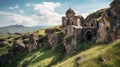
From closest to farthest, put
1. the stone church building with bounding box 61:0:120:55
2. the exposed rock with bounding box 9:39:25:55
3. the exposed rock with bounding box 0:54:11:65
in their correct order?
the stone church building with bounding box 61:0:120:55 → the exposed rock with bounding box 9:39:25:55 → the exposed rock with bounding box 0:54:11:65

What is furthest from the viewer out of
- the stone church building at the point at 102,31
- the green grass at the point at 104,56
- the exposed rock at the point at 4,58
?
the exposed rock at the point at 4,58

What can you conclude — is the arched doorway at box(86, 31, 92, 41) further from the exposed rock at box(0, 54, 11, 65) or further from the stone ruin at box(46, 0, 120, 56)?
the exposed rock at box(0, 54, 11, 65)

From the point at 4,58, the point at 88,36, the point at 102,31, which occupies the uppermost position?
the point at 102,31

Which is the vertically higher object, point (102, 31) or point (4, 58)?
point (102, 31)

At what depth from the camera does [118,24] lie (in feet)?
301

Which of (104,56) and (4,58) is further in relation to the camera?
(4,58)

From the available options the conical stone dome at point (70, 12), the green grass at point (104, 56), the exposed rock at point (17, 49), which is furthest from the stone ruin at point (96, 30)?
the exposed rock at point (17, 49)

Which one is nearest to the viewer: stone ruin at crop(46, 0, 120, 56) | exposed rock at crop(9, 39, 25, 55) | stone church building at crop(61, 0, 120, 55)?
stone church building at crop(61, 0, 120, 55)

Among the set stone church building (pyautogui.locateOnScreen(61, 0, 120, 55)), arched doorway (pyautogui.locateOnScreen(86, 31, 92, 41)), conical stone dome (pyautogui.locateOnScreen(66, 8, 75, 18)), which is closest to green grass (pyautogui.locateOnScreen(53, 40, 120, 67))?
stone church building (pyautogui.locateOnScreen(61, 0, 120, 55))

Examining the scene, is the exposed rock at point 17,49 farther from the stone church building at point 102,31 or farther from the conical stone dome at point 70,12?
the stone church building at point 102,31

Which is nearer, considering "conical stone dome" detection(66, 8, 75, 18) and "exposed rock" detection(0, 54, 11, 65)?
"conical stone dome" detection(66, 8, 75, 18)

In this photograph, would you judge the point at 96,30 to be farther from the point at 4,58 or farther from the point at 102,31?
the point at 4,58

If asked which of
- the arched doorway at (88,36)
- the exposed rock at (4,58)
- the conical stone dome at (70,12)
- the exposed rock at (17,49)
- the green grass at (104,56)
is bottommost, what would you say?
the exposed rock at (4,58)

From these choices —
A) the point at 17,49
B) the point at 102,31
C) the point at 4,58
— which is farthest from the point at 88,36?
the point at 4,58
